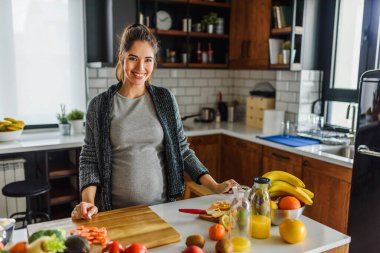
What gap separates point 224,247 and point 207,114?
3184 millimetres

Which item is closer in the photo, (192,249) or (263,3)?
(192,249)

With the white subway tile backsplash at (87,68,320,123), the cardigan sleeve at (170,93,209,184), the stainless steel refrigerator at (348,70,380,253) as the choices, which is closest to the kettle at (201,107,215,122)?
the white subway tile backsplash at (87,68,320,123)

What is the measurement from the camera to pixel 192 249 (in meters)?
1.11

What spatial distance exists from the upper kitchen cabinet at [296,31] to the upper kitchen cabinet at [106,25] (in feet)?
4.53

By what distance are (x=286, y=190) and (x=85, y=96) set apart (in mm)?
→ 2780

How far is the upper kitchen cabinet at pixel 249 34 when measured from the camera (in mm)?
3707

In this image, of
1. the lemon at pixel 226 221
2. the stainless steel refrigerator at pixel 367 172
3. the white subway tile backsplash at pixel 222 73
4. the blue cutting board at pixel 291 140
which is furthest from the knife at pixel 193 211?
the white subway tile backsplash at pixel 222 73

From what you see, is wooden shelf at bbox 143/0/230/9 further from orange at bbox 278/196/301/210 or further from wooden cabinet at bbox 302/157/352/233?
orange at bbox 278/196/301/210

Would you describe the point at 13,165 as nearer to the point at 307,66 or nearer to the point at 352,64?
the point at 307,66

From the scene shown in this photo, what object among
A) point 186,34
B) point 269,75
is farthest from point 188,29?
point 269,75

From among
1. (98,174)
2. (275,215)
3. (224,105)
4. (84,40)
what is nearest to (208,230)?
(275,215)

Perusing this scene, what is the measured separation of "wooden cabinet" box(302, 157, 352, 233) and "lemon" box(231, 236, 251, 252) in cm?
161

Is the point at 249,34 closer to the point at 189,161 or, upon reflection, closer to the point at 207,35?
the point at 207,35

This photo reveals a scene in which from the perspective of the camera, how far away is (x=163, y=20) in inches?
157
